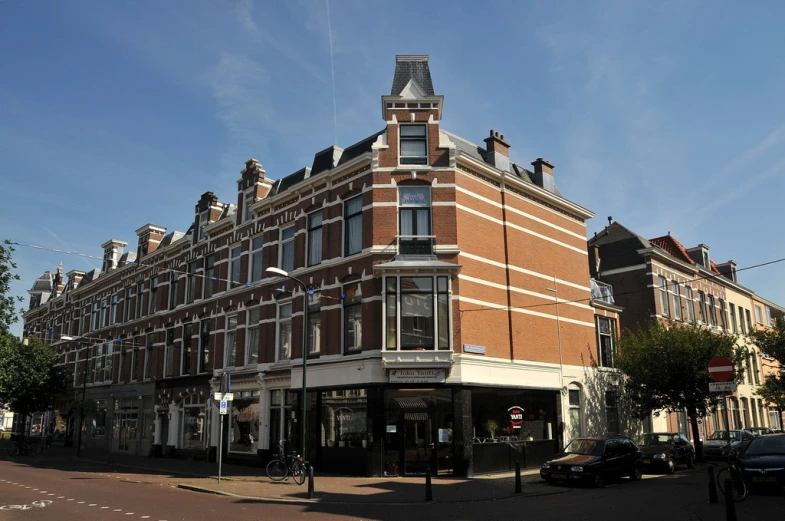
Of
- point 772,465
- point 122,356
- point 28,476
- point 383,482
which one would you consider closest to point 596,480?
point 772,465

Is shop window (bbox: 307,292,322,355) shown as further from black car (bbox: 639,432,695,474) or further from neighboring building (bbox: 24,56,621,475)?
black car (bbox: 639,432,695,474)

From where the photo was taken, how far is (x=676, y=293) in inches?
1506

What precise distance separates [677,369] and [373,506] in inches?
694

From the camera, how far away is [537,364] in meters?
25.5

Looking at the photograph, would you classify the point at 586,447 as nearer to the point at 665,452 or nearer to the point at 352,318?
the point at 665,452

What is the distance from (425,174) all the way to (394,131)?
2197 millimetres

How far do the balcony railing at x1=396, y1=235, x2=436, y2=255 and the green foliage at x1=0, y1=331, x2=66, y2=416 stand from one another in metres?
31.2

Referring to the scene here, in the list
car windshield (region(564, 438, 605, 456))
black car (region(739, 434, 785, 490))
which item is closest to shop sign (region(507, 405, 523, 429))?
car windshield (region(564, 438, 605, 456))

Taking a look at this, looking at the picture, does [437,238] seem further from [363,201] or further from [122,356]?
[122,356]

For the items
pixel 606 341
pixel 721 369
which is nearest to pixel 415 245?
pixel 721 369

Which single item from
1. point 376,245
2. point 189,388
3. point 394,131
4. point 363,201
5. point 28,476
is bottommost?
point 28,476

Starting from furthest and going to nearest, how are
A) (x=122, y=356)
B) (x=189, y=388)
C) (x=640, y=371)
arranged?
(x=122, y=356), (x=189, y=388), (x=640, y=371)

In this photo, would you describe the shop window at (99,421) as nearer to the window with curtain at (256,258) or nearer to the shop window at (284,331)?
the window with curtain at (256,258)

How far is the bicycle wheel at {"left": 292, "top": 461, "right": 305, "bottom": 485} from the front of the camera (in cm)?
1981
